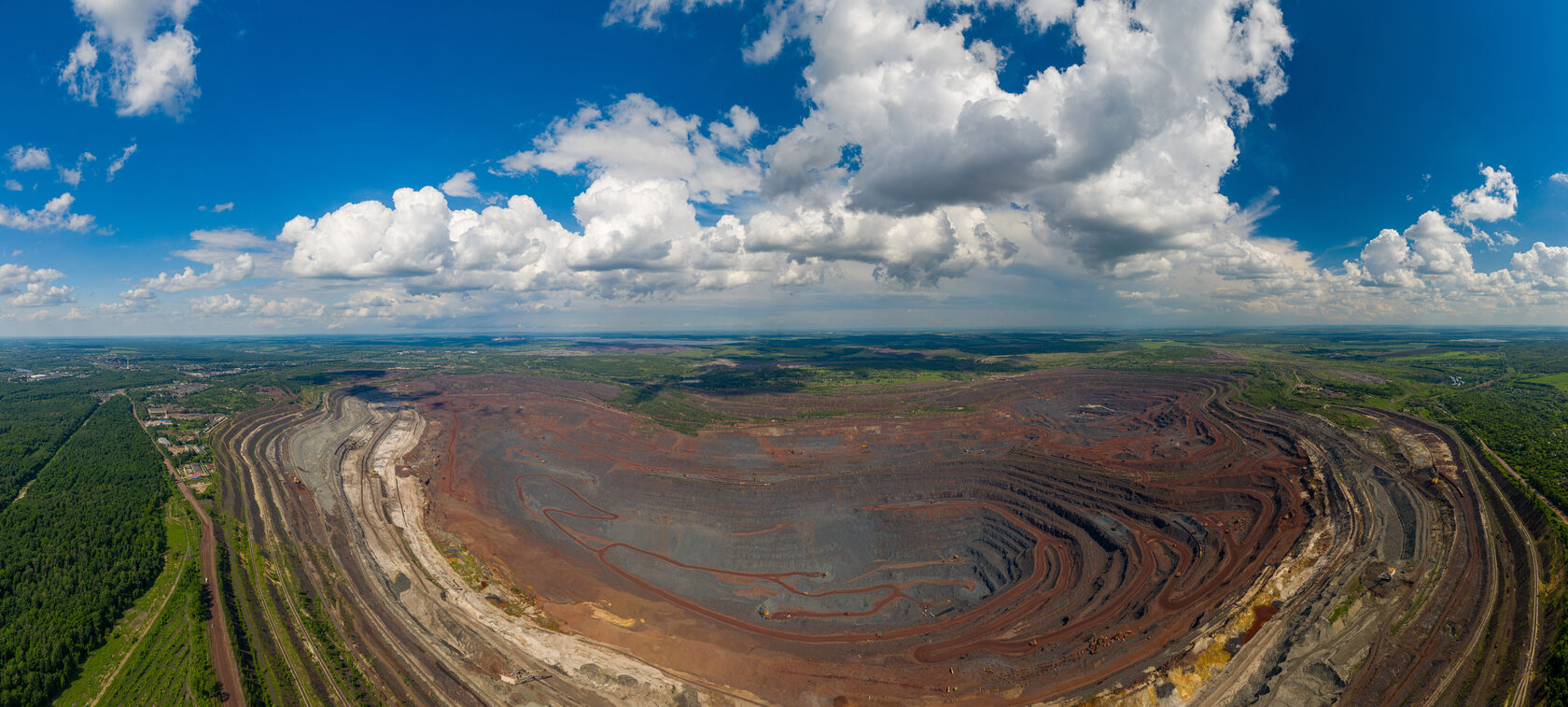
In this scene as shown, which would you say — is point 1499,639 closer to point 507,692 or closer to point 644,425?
point 507,692

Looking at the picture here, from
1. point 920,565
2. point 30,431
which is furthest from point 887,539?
point 30,431

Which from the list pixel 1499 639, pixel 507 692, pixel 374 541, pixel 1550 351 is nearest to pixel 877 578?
pixel 507 692

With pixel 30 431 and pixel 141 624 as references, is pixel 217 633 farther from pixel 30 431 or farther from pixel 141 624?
pixel 30 431

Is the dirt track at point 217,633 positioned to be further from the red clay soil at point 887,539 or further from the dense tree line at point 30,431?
the dense tree line at point 30,431

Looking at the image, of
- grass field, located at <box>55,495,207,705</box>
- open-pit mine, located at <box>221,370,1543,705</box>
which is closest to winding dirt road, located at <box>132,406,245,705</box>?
grass field, located at <box>55,495,207,705</box>

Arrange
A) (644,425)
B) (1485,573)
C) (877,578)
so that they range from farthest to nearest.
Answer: (644,425), (877,578), (1485,573)
